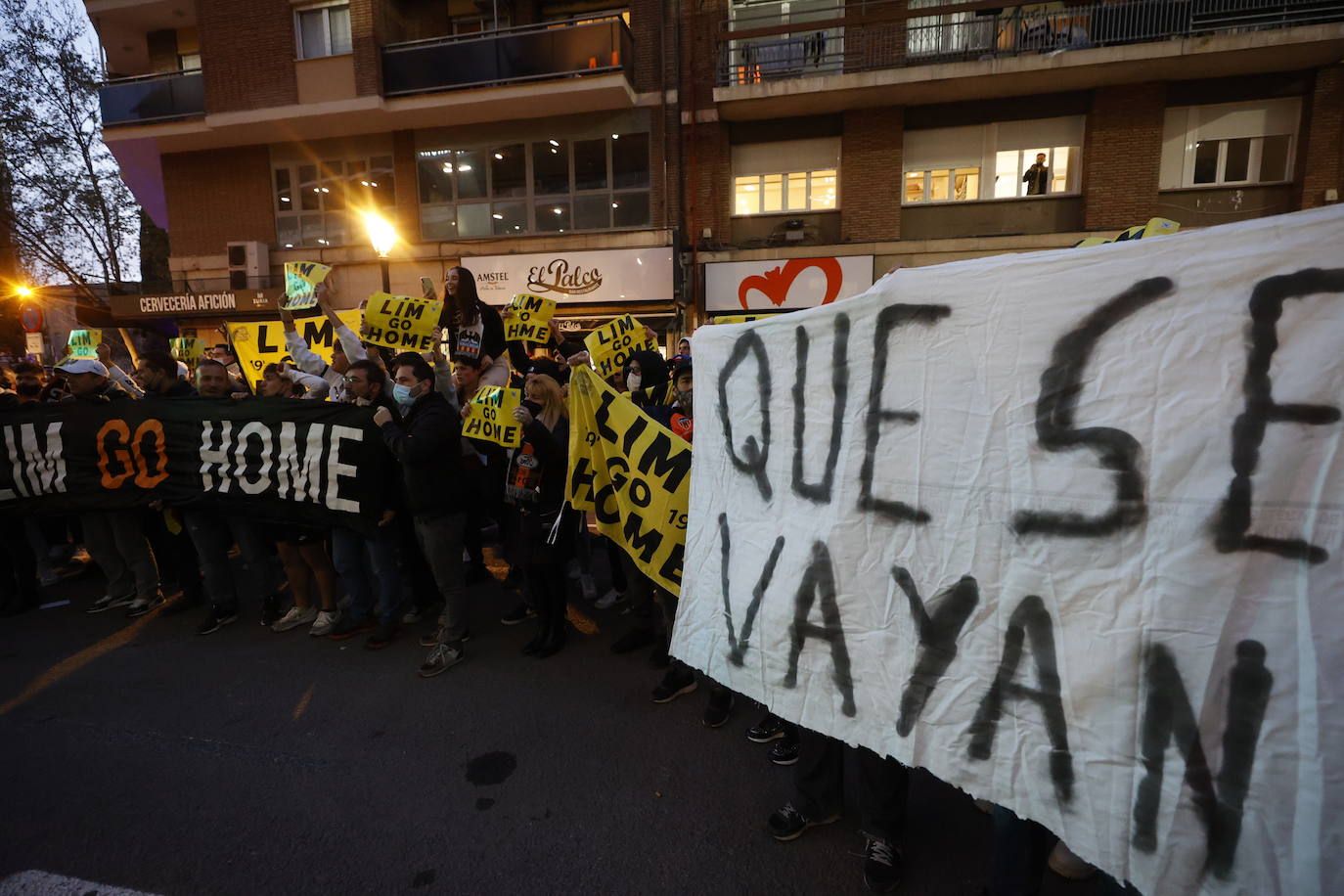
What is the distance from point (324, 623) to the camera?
463 centimetres

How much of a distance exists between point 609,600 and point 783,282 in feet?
34.7

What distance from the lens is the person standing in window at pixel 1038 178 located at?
13102 millimetres

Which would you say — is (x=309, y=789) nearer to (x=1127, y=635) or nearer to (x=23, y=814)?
(x=23, y=814)

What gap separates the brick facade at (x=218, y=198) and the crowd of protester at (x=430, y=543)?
39.4 ft

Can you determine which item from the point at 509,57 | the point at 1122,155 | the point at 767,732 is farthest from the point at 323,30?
the point at 767,732

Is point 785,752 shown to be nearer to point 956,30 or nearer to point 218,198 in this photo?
point 956,30

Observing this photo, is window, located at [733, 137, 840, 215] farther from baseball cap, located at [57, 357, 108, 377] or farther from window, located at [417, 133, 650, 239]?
baseball cap, located at [57, 357, 108, 377]

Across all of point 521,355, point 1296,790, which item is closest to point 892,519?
point 1296,790

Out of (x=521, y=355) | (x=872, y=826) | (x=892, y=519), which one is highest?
(x=521, y=355)

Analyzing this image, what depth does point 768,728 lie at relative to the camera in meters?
3.23

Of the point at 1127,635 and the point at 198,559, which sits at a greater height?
the point at 1127,635

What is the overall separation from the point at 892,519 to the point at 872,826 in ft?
4.08

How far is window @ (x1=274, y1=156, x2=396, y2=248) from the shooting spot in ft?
51.4

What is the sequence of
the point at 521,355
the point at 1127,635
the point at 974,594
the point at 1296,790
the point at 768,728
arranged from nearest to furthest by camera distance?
the point at 1296,790 < the point at 1127,635 < the point at 974,594 < the point at 768,728 < the point at 521,355
